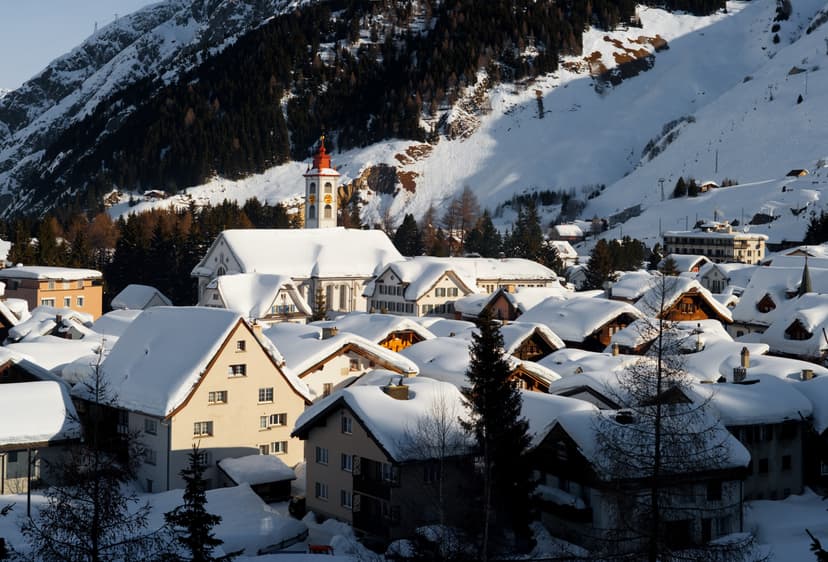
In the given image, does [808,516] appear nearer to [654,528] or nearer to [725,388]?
[725,388]

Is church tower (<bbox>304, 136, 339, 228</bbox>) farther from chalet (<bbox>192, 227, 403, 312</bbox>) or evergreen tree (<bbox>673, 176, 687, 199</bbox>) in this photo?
evergreen tree (<bbox>673, 176, 687, 199</bbox>)

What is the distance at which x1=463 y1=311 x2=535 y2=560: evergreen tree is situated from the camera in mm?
29656

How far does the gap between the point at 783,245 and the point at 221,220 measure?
70535 millimetres

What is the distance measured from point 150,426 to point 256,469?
4.22 meters

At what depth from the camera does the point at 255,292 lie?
3046 inches

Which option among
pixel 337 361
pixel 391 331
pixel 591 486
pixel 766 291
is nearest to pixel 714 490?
pixel 591 486

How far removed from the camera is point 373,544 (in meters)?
33.6

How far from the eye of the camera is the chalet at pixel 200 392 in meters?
40.2

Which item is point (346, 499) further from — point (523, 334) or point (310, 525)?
point (523, 334)

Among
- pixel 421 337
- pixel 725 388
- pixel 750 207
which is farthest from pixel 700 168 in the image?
pixel 725 388

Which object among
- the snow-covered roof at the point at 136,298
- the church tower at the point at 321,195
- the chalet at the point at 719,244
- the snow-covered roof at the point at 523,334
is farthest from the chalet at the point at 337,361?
the chalet at the point at 719,244

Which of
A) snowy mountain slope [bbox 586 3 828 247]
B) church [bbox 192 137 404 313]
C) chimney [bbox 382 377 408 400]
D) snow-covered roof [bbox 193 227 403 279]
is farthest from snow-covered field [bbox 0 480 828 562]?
snowy mountain slope [bbox 586 3 828 247]

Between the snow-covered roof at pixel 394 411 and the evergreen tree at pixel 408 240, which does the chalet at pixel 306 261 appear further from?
the snow-covered roof at pixel 394 411

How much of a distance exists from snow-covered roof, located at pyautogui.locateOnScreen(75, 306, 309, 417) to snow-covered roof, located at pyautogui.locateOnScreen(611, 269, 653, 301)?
39910 millimetres
